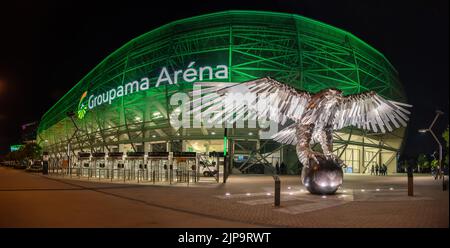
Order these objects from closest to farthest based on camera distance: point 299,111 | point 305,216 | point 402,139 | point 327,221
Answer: point 327,221
point 305,216
point 299,111
point 402,139

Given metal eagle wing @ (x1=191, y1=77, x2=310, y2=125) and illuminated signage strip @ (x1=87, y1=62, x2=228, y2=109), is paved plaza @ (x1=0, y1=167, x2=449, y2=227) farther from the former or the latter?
illuminated signage strip @ (x1=87, y1=62, x2=228, y2=109)

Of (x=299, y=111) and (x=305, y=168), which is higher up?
(x=299, y=111)

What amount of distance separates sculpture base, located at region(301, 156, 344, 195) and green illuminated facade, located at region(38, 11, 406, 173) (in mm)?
23993

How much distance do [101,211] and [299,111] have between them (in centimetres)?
795

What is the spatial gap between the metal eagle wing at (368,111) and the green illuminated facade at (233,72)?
912 inches

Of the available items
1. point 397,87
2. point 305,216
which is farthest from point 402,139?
point 305,216

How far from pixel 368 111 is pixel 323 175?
3.26m

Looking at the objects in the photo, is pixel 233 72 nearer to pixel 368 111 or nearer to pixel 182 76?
pixel 182 76

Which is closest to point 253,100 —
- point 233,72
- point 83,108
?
point 233,72

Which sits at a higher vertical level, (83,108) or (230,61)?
(230,61)

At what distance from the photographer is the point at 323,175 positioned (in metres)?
14.5

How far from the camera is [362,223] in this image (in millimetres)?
Answer: 8812
